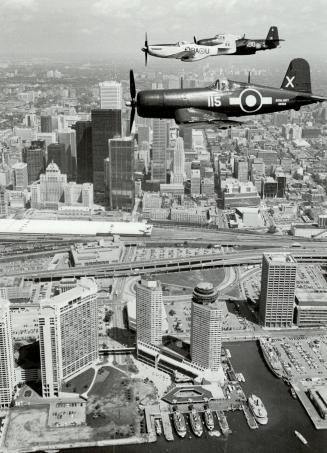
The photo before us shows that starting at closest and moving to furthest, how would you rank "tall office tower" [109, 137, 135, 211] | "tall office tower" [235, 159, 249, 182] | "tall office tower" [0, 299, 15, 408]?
1. "tall office tower" [0, 299, 15, 408]
2. "tall office tower" [109, 137, 135, 211]
3. "tall office tower" [235, 159, 249, 182]

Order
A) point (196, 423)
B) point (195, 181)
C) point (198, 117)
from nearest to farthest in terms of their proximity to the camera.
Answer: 1. point (198, 117)
2. point (196, 423)
3. point (195, 181)

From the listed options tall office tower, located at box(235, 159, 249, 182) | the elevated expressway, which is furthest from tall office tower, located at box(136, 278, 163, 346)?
tall office tower, located at box(235, 159, 249, 182)

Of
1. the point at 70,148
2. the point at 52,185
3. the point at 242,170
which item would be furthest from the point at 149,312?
the point at 242,170

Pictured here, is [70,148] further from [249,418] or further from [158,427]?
[249,418]

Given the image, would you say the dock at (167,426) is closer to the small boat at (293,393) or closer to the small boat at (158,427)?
the small boat at (158,427)

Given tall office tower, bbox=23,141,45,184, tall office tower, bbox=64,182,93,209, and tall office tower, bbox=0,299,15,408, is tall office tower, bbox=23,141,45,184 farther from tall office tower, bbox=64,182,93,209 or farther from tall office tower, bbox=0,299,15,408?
tall office tower, bbox=0,299,15,408

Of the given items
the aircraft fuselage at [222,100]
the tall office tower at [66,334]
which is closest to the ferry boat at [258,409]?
the tall office tower at [66,334]
